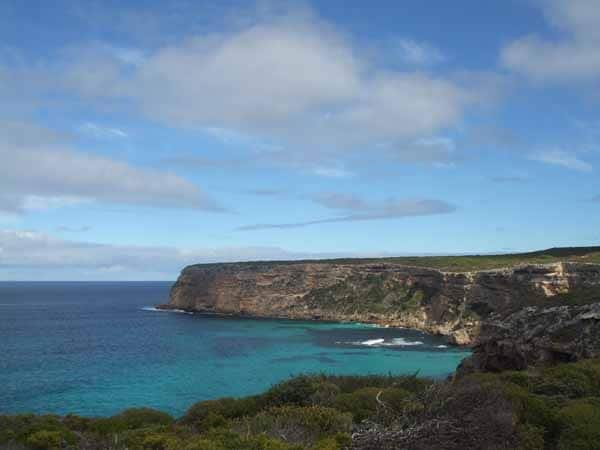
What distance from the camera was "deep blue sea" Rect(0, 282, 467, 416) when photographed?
3916 cm

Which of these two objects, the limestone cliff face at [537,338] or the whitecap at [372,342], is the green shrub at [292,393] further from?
the whitecap at [372,342]

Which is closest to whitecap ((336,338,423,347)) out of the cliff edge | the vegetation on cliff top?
the cliff edge

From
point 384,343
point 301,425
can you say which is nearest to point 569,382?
point 301,425

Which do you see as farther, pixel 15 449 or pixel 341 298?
pixel 341 298

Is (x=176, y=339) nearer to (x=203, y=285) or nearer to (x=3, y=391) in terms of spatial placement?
(x=3, y=391)

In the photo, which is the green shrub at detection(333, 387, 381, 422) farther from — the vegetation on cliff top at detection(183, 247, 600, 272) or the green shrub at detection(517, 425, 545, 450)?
the vegetation on cliff top at detection(183, 247, 600, 272)

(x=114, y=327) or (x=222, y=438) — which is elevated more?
(x=222, y=438)

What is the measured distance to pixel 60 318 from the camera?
9988cm

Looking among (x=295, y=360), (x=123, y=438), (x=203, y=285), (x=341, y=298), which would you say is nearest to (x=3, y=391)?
(x=295, y=360)

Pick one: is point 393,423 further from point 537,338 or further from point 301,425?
point 537,338

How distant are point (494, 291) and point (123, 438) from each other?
6570 centimetres

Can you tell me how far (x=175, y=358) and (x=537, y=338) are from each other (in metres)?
36.8

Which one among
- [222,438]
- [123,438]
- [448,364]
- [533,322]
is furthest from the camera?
[448,364]

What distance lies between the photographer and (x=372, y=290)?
99.7 meters
